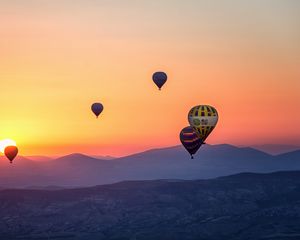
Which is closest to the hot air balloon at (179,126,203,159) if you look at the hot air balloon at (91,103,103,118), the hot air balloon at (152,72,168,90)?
the hot air balloon at (152,72,168,90)

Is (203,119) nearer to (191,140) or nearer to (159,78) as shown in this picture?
(191,140)

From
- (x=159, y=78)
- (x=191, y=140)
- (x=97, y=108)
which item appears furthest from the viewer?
(x=97, y=108)

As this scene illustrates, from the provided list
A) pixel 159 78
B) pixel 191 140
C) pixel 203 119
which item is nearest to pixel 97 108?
pixel 159 78

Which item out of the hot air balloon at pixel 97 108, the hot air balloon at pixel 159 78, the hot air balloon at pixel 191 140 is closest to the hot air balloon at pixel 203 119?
the hot air balloon at pixel 191 140

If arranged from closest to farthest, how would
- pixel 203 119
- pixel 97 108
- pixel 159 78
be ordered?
pixel 203 119 → pixel 159 78 → pixel 97 108

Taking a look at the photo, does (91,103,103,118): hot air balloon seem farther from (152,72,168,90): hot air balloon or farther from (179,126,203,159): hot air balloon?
(179,126,203,159): hot air balloon

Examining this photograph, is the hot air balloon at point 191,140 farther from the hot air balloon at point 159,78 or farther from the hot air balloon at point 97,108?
the hot air balloon at point 97,108
